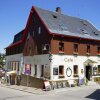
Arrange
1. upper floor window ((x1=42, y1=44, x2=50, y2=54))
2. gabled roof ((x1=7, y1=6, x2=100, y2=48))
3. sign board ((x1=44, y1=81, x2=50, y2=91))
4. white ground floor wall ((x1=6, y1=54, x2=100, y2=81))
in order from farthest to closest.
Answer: gabled roof ((x1=7, y1=6, x2=100, y2=48)), upper floor window ((x1=42, y1=44, x2=50, y2=54)), white ground floor wall ((x1=6, y1=54, x2=100, y2=81)), sign board ((x1=44, y1=81, x2=50, y2=91))

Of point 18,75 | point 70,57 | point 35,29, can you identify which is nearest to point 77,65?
point 70,57

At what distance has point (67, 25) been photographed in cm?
3875

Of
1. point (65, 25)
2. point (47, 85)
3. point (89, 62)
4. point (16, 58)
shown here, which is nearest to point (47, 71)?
point (47, 85)

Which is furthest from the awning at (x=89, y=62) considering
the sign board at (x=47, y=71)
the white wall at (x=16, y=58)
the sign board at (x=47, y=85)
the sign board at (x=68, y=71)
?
the white wall at (x=16, y=58)

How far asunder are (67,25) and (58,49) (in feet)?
17.7

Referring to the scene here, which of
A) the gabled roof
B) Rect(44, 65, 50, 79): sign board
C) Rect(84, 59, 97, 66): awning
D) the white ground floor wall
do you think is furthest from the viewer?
Rect(84, 59, 97, 66): awning

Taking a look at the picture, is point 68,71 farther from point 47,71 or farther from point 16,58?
point 16,58

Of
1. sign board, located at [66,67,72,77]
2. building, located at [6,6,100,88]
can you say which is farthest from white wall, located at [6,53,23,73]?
sign board, located at [66,67,72,77]

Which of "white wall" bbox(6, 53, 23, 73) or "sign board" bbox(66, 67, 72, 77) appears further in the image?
"white wall" bbox(6, 53, 23, 73)

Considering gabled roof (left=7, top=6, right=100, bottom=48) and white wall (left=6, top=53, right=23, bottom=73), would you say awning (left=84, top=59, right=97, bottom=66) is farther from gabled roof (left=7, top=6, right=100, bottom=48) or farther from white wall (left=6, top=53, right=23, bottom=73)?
white wall (left=6, top=53, right=23, bottom=73)

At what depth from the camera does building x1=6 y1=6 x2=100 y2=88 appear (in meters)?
34.7

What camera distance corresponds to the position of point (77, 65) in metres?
37.3

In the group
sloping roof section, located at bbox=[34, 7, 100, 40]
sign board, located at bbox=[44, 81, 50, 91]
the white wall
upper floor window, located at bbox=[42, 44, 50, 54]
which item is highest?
sloping roof section, located at bbox=[34, 7, 100, 40]

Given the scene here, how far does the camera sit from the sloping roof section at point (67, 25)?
3612cm
